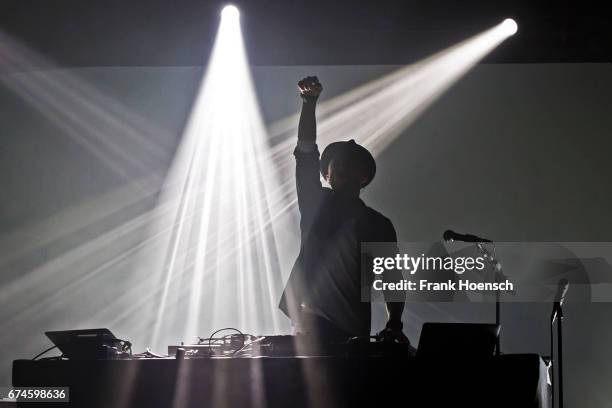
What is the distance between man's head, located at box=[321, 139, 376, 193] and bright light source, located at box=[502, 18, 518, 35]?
191cm

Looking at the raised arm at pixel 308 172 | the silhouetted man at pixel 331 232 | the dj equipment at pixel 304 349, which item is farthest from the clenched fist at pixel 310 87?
the dj equipment at pixel 304 349

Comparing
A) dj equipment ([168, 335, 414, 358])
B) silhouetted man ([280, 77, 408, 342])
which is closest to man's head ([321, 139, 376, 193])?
silhouetted man ([280, 77, 408, 342])

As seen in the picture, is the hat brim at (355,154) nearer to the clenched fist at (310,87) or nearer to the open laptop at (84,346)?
the clenched fist at (310,87)

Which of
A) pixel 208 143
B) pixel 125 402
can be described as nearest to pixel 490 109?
pixel 208 143

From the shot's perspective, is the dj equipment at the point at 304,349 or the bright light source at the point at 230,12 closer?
the dj equipment at the point at 304,349

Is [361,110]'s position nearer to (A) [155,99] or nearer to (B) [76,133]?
(A) [155,99]

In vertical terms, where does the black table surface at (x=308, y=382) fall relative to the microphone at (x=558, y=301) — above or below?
below

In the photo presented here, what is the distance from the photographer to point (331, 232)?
109 inches

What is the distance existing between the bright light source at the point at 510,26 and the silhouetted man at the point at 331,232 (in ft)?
6.32

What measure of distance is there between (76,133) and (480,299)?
2978mm

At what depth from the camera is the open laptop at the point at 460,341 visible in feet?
5.95

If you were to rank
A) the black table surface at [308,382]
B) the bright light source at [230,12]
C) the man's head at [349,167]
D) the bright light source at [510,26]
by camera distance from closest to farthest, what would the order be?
the black table surface at [308,382] → the man's head at [349,167] → the bright light source at [230,12] → the bright light source at [510,26]

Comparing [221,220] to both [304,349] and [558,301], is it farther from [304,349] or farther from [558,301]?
[304,349]

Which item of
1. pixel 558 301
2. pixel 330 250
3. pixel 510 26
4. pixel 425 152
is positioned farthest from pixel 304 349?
pixel 425 152
